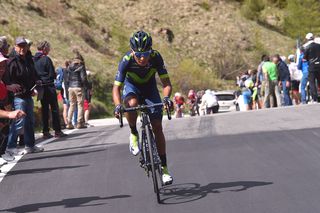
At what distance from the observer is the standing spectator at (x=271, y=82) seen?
20938 millimetres

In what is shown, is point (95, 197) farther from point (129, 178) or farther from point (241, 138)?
point (241, 138)

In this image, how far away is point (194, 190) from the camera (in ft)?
26.7

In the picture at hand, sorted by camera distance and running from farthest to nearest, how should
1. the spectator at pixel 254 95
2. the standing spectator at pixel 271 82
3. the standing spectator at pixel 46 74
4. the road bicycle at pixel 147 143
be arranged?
the spectator at pixel 254 95
the standing spectator at pixel 271 82
the standing spectator at pixel 46 74
the road bicycle at pixel 147 143

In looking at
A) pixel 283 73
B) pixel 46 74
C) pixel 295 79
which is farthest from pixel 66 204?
pixel 295 79

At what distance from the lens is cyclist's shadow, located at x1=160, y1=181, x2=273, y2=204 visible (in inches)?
304

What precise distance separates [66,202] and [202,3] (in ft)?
161

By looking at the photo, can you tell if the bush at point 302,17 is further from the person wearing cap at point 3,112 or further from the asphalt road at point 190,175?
the person wearing cap at point 3,112

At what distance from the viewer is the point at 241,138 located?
12664 mm

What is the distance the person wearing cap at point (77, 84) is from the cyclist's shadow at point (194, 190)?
9794 mm

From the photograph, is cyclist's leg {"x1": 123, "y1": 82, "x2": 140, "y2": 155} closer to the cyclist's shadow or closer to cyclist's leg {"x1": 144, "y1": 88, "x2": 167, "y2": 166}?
cyclist's leg {"x1": 144, "y1": 88, "x2": 167, "y2": 166}

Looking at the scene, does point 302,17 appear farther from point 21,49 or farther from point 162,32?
point 21,49

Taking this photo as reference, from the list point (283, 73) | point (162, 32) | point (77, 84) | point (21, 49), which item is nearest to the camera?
point (21, 49)

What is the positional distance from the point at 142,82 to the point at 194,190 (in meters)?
1.36

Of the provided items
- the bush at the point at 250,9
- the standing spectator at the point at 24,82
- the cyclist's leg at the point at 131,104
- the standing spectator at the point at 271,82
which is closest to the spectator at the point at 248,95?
the standing spectator at the point at 271,82
